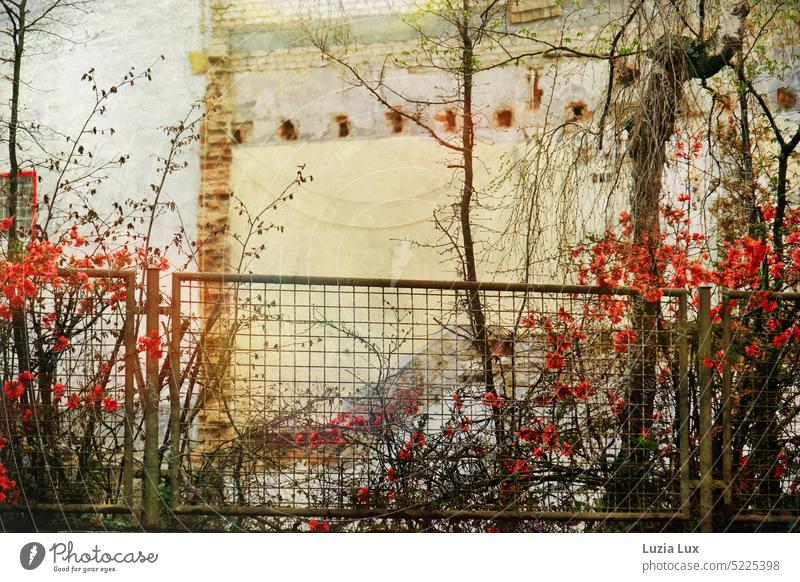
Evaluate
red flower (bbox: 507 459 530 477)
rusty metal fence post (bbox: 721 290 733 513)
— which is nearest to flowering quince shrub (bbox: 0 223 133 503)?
red flower (bbox: 507 459 530 477)

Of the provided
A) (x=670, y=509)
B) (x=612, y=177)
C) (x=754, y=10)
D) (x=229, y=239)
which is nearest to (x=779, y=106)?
(x=754, y=10)

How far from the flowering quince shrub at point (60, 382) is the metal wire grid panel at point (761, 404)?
1.93 metres

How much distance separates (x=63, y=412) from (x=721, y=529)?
2111mm

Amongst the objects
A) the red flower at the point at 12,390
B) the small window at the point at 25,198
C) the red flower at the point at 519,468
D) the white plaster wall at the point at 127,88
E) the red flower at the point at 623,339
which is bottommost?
the red flower at the point at 519,468

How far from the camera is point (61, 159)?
104 inches

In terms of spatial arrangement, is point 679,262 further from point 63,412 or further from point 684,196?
point 63,412

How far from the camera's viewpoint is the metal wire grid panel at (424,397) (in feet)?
8.29

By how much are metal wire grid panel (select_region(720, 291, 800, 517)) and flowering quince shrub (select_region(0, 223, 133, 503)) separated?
1.93 metres

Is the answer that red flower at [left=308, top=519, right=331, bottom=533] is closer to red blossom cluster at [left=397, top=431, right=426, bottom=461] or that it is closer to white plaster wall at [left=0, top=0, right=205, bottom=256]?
red blossom cluster at [left=397, top=431, right=426, bottom=461]

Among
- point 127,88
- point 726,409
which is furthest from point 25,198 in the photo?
point 726,409

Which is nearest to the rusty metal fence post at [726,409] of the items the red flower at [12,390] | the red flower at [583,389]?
the red flower at [583,389]

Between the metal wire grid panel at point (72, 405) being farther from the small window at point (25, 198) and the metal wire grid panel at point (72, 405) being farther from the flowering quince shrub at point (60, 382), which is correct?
the small window at point (25, 198)
